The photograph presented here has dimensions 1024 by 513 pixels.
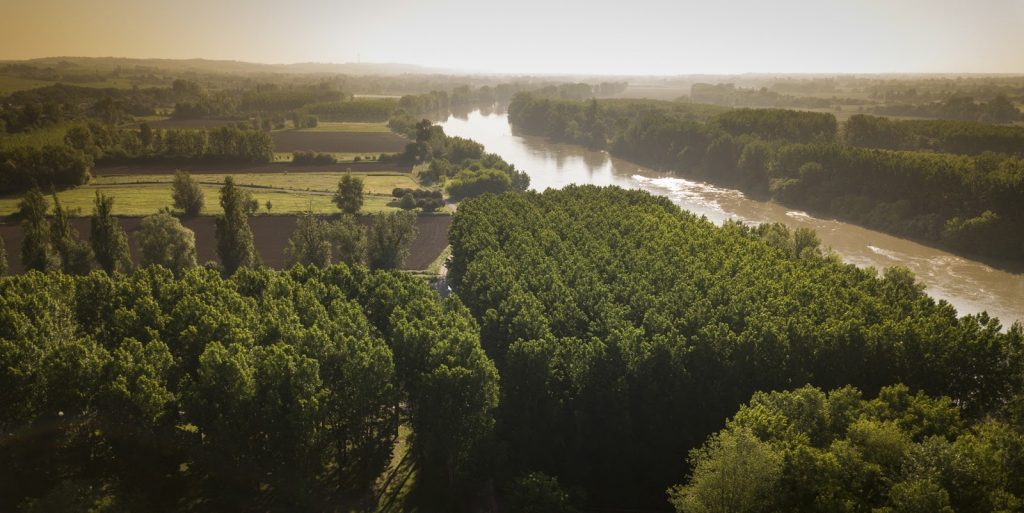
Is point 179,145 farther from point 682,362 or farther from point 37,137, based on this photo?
point 682,362

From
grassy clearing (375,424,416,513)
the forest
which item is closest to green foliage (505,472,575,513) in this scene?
the forest

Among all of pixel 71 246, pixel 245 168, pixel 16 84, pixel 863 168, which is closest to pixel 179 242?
pixel 71 246

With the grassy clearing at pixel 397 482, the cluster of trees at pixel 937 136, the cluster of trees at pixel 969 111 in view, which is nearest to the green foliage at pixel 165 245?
the grassy clearing at pixel 397 482

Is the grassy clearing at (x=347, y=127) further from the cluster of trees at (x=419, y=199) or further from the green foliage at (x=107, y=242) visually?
the green foliage at (x=107, y=242)

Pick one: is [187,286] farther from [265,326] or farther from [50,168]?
[50,168]

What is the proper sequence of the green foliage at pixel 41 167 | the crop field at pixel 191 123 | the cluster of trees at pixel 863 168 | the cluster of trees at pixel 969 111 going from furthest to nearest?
the crop field at pixel 191 123
the cluster of trees at pixel 969 111
the green foliage at pixel 41 167
the cluster of trees at pixel 863 168

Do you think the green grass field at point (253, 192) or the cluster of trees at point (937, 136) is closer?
the green grass field at point (253, 192)
